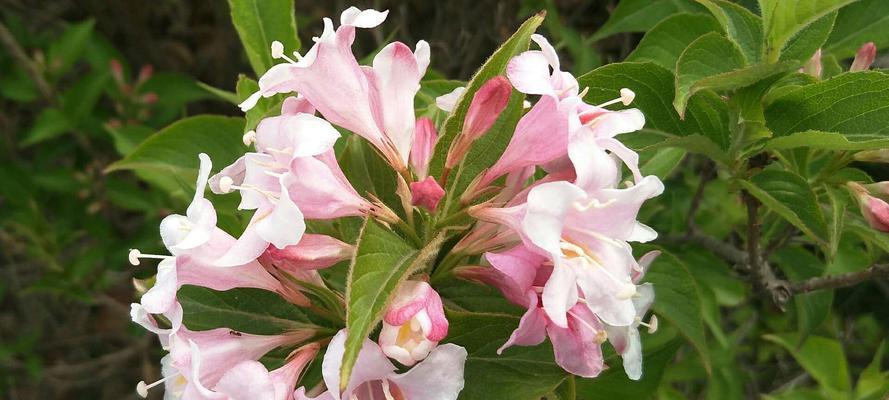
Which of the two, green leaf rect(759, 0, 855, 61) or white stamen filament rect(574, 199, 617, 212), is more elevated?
green leaf rect(759, 0, 855, 61)

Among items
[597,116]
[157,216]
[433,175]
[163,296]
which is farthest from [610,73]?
[157,216]

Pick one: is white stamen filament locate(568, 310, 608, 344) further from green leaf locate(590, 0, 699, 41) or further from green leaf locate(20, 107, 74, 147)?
green leaf locate(20, 107, 74, 147)

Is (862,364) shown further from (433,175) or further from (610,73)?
(433,175)

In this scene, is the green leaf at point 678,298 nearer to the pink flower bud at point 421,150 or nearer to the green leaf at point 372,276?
the pink flower bud at point 421,150

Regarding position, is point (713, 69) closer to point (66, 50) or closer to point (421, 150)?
point (421, 150)

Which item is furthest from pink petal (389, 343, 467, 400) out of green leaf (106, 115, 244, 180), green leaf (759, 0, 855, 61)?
green leaf (106, 115, 244, 180)

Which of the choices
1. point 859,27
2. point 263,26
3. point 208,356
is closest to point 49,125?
point 263,26
